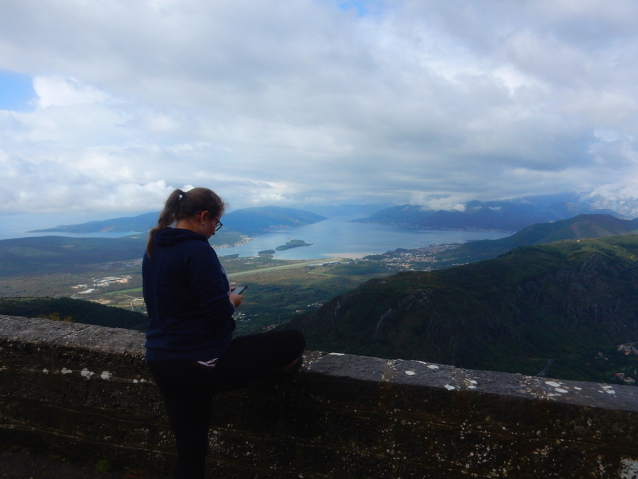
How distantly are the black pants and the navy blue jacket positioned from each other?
9cm

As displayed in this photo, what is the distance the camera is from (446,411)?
2441 millimetres

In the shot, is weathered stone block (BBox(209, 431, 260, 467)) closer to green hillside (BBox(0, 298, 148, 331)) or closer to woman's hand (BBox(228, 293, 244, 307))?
woman's hand (BBox(228, 293, 244, 307))

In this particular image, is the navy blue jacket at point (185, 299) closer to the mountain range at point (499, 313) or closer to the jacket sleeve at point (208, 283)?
the jacket sleeve at point (208, 283)

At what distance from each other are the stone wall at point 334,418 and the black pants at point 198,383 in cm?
47

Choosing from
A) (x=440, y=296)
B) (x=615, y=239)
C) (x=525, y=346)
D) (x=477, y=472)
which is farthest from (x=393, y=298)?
(x=615, y=239)

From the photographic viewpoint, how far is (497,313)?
75125mm

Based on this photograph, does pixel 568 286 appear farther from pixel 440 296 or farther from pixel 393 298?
pixel 393 298

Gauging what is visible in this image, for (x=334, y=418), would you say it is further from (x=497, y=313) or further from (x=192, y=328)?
(x=497, y=313)

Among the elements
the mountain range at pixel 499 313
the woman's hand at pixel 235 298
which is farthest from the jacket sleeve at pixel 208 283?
the mountain range at pixel 499 313

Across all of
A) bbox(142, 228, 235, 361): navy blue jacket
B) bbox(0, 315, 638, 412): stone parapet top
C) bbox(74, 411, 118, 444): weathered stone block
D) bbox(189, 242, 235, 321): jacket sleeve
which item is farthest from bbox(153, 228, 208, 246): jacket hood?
bbox(74, 411, 118, 444): weathered stone block

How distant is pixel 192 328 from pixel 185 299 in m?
0.18

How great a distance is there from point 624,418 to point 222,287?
2.56 m

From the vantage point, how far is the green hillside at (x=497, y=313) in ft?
191

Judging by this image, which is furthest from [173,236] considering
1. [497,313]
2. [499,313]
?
[499,313]
